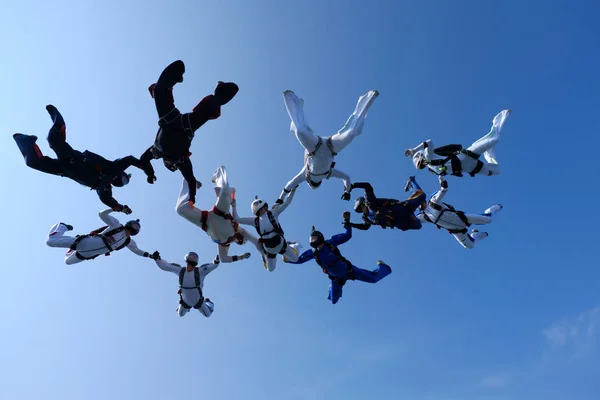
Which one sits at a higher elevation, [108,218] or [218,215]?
[108,218]

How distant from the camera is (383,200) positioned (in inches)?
514

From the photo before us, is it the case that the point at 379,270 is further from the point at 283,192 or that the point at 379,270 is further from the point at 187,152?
the point at 187,152

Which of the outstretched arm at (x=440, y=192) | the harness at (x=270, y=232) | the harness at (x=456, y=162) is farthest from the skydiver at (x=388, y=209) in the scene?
the harness at (x=270, y=232)

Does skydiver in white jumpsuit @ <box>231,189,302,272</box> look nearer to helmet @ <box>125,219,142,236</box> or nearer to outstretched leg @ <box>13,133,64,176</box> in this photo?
helmet @ <box>125,219,142,236</box>

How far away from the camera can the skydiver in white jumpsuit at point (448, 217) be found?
14.2 metres

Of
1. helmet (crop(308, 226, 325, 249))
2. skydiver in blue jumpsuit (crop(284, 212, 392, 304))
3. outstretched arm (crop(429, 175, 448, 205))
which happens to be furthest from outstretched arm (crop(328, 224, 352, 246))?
outstretched arm (crop(429, 175, 448, 205))

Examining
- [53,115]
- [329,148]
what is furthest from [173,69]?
[329,148]

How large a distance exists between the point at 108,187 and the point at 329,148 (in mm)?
6555

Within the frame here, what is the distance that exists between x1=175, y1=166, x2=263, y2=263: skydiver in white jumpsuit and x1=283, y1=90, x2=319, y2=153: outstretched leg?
2382 mm


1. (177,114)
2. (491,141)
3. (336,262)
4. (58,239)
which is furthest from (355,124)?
(58,239)

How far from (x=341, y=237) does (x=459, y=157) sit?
4.64 m

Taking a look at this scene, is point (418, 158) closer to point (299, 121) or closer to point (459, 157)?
point (459, 157)

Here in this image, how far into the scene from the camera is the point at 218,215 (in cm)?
1098

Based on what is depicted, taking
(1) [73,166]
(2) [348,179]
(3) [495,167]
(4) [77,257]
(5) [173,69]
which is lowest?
(4) [77,257]
